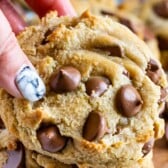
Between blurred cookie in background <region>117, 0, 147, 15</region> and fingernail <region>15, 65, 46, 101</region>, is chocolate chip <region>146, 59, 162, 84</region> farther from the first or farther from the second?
blurred cookie in background <region>117, 0, 147, 15</region>

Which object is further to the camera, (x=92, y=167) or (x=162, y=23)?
(x=162, y=23)

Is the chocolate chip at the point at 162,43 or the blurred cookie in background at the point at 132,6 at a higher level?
the blurred cookie in background at the point at 132,6

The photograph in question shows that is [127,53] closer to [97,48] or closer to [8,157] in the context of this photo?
[97,48]

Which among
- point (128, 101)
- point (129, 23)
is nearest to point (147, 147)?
point (128, 101)

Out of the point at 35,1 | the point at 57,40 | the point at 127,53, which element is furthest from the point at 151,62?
the point at 35,1

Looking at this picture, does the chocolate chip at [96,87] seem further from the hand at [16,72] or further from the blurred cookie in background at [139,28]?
the blurred cookie in background at [139,28]

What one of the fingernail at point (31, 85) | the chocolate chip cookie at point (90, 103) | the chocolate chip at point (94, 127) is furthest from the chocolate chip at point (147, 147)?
the fingernail at point (31, 85)

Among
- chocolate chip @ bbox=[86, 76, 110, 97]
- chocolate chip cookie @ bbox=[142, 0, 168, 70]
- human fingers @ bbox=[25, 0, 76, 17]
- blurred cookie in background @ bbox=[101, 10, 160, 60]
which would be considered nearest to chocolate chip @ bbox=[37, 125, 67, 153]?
chocolate chip @ bbox=[86, 76, 110, 97]
